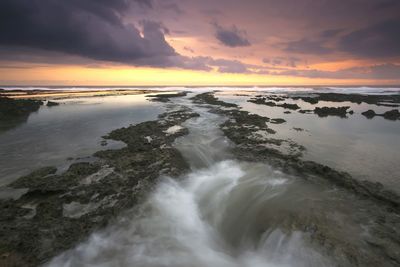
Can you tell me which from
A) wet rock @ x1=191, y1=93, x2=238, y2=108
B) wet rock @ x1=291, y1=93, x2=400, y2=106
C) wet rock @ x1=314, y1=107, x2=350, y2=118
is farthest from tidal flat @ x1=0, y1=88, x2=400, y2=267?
wet rock @ x1=291, y1=93, x2=400, y2=106

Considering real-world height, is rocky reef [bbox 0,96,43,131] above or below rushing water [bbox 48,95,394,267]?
below

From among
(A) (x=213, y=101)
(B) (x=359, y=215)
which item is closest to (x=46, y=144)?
(B) (x=359, y=215)

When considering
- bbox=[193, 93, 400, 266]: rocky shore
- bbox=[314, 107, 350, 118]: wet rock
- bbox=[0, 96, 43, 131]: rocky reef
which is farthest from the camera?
bbox=[314, 107, 350, 118]: wet rock

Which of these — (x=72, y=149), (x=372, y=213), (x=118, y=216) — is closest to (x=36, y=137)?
(x=72, y=149)

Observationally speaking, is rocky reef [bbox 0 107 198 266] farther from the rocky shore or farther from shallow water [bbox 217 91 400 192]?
shallow water [bbox 217 91 400 192]

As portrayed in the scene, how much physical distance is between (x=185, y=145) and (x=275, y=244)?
23.5 ft

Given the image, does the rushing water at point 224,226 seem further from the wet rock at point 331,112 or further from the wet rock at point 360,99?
the wet rock at point 360,99

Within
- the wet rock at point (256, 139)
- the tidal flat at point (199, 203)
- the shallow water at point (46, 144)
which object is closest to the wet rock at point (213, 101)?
the wet rock at point (256, 139)

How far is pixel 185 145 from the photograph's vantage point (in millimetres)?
11914

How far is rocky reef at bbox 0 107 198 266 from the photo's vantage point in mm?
4883

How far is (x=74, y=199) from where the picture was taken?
6625mm

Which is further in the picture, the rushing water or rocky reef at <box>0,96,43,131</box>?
rocky reef at <box>0,96,43,131</box>

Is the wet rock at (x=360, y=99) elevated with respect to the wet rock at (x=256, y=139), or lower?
lower

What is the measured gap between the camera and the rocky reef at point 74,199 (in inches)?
192
